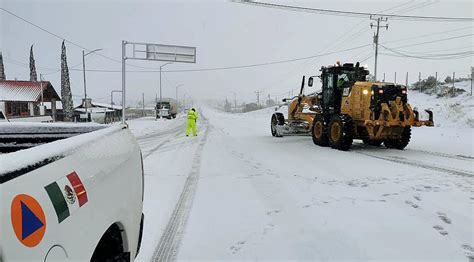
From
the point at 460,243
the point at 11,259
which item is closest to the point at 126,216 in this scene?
the point at 11,259

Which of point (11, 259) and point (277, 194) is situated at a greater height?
point (11, 259)

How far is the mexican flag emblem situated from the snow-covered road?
234cm

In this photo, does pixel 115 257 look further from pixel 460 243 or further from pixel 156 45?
pixel 156 45

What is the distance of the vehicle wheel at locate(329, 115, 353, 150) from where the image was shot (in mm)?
12508

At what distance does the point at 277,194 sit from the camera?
21.7ft

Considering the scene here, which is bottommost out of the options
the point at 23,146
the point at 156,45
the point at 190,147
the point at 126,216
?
the point at 190,147

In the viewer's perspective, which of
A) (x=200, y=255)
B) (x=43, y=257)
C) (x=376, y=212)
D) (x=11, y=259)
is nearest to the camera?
(x=11, y=259)

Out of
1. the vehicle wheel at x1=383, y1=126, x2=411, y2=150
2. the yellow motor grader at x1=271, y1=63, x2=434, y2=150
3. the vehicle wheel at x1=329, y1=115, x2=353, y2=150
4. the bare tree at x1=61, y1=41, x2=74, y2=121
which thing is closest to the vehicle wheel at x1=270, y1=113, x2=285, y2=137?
the yellow motor grader at x1=271, y1=63, x2=434, y2=150

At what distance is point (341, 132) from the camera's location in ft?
41.3

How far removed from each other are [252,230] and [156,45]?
27.8m

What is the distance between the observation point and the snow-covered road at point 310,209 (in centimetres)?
418

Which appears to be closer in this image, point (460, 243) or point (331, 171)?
point (460, 243)

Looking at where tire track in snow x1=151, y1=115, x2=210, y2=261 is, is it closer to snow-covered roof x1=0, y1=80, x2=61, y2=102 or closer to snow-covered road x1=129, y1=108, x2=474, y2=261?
snow-covered road x1=129, y1=108, x2=474, y2=261

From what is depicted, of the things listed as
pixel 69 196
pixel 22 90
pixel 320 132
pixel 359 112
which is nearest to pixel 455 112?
pixel 320 132
